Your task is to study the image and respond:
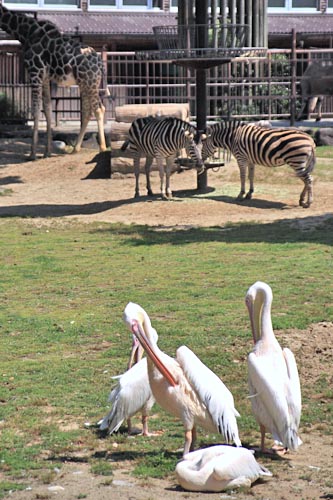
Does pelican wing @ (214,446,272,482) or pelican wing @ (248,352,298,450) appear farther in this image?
pelican wing @ (248,352,298,450)

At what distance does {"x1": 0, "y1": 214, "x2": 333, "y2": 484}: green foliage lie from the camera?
26.0 feet

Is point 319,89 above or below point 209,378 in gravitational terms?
above

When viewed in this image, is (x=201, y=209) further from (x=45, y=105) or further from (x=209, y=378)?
(x=209, y=378)

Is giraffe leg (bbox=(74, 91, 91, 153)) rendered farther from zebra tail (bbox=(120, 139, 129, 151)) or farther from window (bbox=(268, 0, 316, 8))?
window (bbox=(268, 0, 316, 8))

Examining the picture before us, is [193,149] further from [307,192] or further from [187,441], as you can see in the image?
[187,441]

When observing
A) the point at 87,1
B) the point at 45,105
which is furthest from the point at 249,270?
the point at 87,1

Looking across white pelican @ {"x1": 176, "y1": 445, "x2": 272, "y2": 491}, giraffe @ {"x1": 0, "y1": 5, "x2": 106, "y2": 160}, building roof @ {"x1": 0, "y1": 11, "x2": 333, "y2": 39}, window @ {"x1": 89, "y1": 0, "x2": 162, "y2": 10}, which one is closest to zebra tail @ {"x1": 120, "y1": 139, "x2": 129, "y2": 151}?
giraffe @ {"x1": 0, "y1": 5, "x2": 106, "y2": 160}

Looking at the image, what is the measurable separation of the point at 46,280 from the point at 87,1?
76.2 feet

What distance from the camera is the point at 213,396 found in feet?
23.5

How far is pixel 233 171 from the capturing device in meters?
21.4

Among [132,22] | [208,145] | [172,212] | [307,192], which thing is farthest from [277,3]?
[172,212]

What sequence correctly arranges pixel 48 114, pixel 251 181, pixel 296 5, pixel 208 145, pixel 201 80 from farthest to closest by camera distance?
1. pixel 296 5
2. pixel 48 114
3. pixel 201 80
4. pixel 208 145
5. pixel 251 181

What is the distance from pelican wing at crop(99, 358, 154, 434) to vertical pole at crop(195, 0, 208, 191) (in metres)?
11.7

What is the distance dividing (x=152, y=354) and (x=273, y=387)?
85 centimetres
